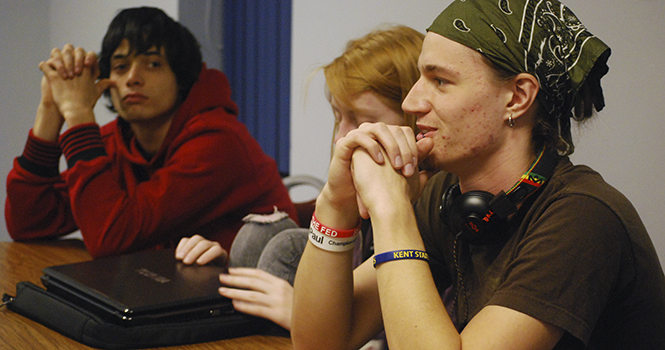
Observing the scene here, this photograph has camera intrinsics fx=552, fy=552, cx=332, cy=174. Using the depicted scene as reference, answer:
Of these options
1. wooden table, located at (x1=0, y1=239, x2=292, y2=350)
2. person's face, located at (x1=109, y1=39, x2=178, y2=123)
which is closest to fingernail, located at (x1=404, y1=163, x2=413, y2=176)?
wooden table, located at (x1=0, y1=239, x2=292, y2=350)

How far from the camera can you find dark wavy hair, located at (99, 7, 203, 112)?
1785 mm

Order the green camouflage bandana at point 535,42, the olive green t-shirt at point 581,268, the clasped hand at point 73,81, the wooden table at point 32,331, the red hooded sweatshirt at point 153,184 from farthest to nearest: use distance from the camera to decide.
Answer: the clasped hand at point 73,81, the red hooded sweatshirt at point 153,184, the wooden table at point 32,331, the green camouflage bandana at point 535,42, the olive green t-shirt at point 581,268

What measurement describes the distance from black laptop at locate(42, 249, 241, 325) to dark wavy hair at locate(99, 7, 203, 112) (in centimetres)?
82

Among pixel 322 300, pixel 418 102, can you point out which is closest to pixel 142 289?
pixel 322 300

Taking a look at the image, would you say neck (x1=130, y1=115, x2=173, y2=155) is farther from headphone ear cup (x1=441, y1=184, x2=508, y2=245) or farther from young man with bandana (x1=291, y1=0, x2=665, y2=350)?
headphone ear cup (x1=441, y1=184, x2=508, y2=245)

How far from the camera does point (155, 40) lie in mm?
1806

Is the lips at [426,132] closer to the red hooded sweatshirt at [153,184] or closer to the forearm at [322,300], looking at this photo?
the forearm at [322,300]

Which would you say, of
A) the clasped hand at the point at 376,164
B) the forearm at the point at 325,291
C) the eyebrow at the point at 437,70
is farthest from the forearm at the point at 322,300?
the eyebrow at the point at 437,70

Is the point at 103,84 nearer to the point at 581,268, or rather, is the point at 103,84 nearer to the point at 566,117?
the point at 566,117

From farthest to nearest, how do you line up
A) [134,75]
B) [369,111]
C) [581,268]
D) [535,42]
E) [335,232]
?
[134,75]
[369,111]
[335,232]
[535,42]
[581,268]

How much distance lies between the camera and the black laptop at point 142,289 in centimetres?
95

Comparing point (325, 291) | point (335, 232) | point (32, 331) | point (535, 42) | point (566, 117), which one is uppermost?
point (535, 42)

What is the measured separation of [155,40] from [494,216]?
1.36 metres

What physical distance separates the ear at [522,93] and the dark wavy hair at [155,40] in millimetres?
1283
